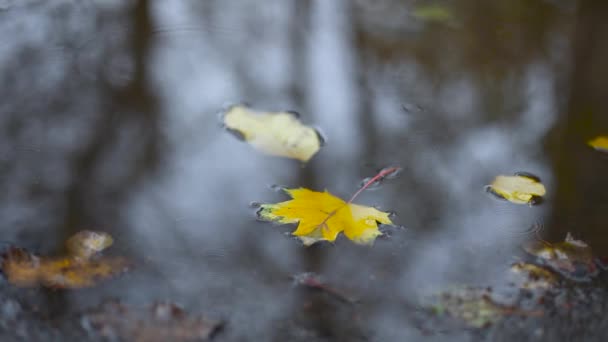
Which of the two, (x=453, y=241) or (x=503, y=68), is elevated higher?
(x=503, y=68)

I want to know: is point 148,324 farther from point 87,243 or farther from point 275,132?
point 275,132

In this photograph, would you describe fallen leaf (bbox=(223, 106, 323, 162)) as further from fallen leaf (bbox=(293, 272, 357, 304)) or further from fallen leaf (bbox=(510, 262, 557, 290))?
fallen leaf (bbox=(510, 262, 557, 290))

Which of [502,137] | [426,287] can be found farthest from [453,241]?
[502,137]

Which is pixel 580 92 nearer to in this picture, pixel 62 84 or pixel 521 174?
pixel 521 174

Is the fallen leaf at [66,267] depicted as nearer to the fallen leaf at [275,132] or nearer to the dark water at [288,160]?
A: the dark water at [288,160]

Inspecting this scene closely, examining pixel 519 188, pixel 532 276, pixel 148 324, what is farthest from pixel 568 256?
pixel 148 324

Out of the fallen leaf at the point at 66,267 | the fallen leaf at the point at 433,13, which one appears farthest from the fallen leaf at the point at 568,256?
the fallen leaf at the point at 433,13
